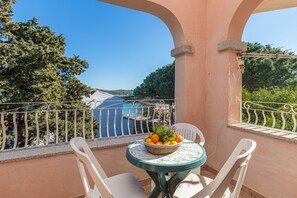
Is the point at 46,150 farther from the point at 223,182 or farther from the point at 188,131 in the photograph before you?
the point at 223,182

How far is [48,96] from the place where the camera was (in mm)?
8008

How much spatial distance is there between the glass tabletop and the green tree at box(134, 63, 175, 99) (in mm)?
10989

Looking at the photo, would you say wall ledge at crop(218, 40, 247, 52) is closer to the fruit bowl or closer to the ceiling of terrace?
the ceiling of terrace

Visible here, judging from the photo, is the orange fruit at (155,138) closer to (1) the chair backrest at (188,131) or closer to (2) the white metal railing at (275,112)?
(1) the chair backrest at (188,131)

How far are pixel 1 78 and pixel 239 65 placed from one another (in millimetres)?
9097

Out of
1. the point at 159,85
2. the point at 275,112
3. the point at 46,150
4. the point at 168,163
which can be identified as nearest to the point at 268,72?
the point at 159,85

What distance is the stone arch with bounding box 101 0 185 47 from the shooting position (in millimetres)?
2355

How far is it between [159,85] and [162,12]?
10812 mm

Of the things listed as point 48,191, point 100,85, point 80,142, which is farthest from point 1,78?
point 80,142

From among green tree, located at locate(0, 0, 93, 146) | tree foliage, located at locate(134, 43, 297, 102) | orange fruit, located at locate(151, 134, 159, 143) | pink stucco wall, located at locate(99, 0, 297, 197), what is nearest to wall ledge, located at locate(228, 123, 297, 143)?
pink stucco wall, located at locate(99, 0, 297, 197)

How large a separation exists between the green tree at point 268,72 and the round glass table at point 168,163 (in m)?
11.8

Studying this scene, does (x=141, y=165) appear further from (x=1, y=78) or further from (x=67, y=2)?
(x=67, y=2)

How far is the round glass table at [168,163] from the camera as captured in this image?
1168mm

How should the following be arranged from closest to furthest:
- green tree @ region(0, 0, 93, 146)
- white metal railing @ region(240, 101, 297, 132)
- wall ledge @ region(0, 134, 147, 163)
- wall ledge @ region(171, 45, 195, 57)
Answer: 1. wall ledge @ region(0, 134, 147, 163)
2. white metal railing @ region(240, 101, 297, 132)
3. wall ledge @ region(171, 45, 195, 57)
4. green tree @ region(0, 0, 93, 146)
